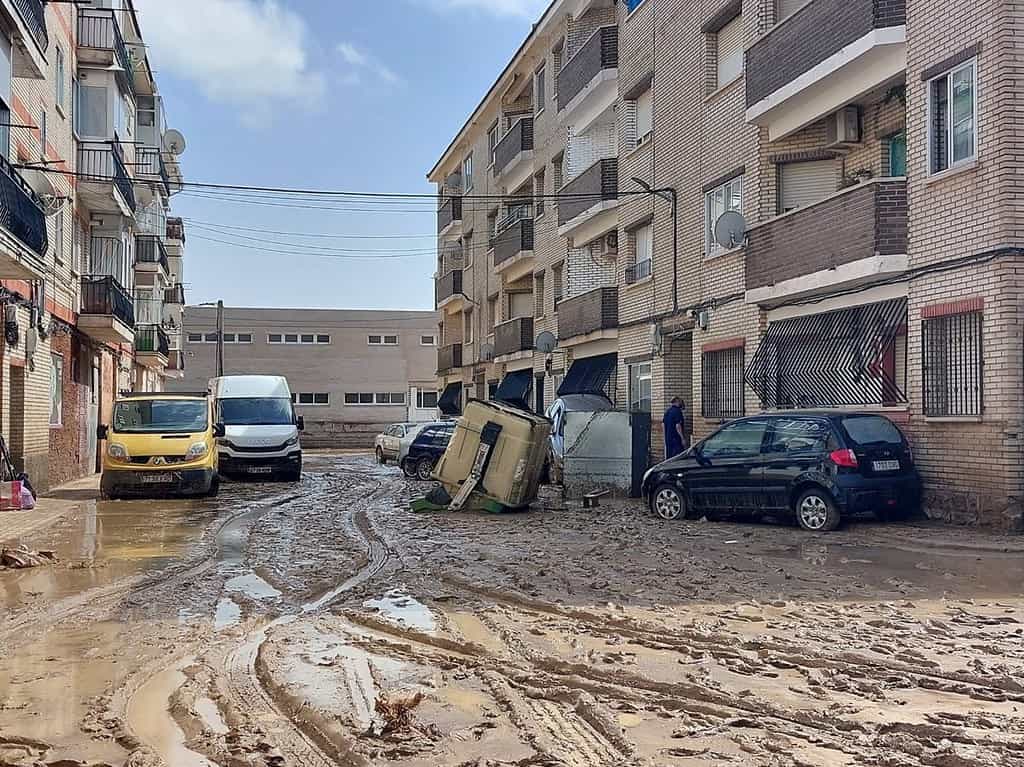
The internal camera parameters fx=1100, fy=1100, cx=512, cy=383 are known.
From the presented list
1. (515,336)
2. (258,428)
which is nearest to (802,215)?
(258,428)

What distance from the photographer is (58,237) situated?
24.3 meters

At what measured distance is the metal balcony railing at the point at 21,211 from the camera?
1677 cm

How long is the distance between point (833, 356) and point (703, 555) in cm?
604

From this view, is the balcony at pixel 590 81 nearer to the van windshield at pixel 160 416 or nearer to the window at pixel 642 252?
the window at pixel 642 252

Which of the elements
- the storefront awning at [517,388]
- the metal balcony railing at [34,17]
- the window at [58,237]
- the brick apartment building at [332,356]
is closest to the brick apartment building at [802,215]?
the storefront awning at [517,388]

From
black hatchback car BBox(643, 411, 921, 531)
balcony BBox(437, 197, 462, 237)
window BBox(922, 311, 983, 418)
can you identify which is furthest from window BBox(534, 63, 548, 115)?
window BBox(922, 311, 983, 418)

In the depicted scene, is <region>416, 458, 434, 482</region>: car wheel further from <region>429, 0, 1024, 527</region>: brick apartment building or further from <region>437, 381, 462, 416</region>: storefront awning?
<region>437, 381, 462, 416</region>: storefront awning

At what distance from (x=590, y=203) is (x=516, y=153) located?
8.29 metres

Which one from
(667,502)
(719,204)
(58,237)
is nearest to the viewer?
(667,502)

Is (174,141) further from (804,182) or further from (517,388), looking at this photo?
(804,182)

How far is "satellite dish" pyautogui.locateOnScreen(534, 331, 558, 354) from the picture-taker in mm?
30906

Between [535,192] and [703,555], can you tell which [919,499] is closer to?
[703,555]

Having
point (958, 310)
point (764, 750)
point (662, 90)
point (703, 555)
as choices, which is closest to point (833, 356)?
point (958, 310)

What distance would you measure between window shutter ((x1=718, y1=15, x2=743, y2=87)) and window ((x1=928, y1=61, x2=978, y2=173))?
6.38 metres
